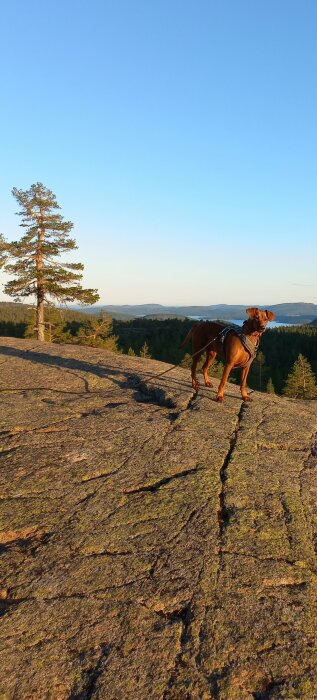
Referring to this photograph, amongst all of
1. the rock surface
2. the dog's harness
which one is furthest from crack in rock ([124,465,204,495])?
the dog's harness

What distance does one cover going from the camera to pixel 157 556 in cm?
429

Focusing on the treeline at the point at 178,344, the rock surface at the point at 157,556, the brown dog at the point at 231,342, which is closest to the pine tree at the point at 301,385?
the treeline at the point at 178,344

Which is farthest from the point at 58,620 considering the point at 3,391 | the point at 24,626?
the point at 3,391

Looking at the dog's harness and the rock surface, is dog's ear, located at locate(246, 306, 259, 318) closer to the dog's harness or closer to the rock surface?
the dog's harness

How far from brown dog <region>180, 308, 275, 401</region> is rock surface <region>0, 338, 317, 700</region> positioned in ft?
3.97

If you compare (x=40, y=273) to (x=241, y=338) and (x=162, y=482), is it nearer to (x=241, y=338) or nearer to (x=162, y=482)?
(x=241, y=338)

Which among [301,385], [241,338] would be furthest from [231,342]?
[301,385]

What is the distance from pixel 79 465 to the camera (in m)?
6.01

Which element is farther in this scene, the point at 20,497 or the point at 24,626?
the point at 20,497

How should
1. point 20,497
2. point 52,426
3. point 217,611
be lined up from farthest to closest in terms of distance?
point 52,426, point 20,497, point 217,611

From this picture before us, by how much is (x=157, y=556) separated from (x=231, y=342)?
16.8 ft

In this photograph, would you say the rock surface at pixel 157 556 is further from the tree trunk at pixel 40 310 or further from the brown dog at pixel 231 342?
the tree trunk at pixel 40 310

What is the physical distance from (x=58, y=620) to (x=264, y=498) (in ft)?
9.51

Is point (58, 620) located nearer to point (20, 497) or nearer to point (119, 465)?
point (20, 497)
